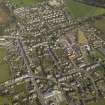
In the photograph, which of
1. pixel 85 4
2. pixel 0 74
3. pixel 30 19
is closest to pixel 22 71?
pixel 0 74

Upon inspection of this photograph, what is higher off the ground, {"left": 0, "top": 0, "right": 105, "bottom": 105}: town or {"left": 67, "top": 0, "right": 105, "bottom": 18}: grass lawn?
{"left": 67, "top": 0, "right": 105, "bottom": 18}: grass lawn

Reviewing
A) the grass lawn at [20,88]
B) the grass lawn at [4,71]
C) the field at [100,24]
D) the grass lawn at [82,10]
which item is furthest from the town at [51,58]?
the grass lawn at [82,10]

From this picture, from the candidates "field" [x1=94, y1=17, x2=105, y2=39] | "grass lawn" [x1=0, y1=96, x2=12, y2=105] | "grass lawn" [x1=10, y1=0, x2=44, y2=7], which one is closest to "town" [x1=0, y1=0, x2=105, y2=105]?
"grass lawn" [x1=0, y1=96, x2=12, y2=105]

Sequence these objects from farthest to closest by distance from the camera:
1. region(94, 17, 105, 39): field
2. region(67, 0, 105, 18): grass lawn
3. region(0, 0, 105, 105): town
A: region(67, 0, 105, 18): grass lawn → region(94, 17, 105, 39): field → region(0, 0, 105, 105): town

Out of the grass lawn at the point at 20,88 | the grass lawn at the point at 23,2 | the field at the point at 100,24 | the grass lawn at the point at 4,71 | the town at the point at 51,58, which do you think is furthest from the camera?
the grass lawn at the point at 23,2

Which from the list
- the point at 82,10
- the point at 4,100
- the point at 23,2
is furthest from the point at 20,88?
the point at 23,2

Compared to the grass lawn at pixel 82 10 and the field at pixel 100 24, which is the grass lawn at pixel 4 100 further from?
the grass lawn at pixel 82 10

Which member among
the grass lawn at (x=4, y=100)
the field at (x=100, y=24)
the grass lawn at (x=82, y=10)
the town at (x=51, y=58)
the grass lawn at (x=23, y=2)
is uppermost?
the grass lawn at (x=82, y=10)

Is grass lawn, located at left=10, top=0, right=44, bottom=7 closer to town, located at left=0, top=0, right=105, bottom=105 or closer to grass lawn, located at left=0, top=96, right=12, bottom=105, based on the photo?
town, located at left=0, top=0, right=105, bottom=105

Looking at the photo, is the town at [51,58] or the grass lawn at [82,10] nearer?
the town at [51,58]
